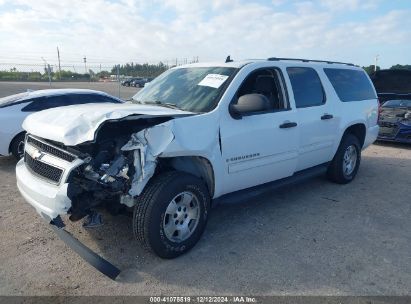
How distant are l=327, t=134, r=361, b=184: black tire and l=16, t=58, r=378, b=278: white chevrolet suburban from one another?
0.53m

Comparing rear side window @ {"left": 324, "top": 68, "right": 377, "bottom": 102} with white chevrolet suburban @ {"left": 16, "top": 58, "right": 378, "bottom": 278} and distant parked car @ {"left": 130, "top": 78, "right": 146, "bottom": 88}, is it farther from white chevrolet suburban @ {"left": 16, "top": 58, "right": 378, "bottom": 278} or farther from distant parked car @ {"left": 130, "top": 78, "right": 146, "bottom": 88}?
distant parked car @ {"left": 130, "top": 78, "right": 146, "bottom": 88}

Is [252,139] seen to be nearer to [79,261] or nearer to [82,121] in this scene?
[82,121]

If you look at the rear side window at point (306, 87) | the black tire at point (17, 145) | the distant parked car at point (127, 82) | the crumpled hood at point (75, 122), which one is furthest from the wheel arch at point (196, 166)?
the distant parked car at point (127, 82)

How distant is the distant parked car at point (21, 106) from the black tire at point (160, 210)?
10.7ft

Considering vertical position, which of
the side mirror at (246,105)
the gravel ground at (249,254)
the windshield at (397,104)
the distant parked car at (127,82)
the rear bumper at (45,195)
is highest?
the side mirror at (246,105)

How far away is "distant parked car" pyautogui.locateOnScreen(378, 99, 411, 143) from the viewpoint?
901 cm

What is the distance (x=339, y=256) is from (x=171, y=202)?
5.87ft

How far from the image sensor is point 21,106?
7.13 metres

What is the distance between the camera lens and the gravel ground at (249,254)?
10.5 feet

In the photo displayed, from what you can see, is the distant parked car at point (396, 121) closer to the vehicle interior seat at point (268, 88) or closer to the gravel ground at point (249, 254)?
the gravel ground at point (249, 254)

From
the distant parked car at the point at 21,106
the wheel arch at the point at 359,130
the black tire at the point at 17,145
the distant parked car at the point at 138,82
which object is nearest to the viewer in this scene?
the wheel arch at the point at 359,130

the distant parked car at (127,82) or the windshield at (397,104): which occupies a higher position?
the windshield at (397,104)

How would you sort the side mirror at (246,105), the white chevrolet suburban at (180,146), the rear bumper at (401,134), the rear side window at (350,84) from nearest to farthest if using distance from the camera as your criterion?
the white chevrolet suburban at (180,146), the side mirror at (246,105), the rear side window at (350,84), the rear bumper at (401,134)

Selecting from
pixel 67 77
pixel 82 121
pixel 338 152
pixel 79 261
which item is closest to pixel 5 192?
pixel 79 261
